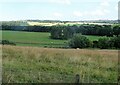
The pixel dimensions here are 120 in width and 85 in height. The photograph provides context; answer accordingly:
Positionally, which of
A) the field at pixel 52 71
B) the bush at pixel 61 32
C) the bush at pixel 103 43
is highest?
the bush at pixel 61 32

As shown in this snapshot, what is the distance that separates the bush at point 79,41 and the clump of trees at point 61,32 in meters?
1.13

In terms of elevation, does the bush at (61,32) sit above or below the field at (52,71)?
above

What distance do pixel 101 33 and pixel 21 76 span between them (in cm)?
2985

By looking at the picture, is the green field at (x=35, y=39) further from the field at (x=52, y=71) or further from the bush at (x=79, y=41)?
the field at (x=52, y=71)

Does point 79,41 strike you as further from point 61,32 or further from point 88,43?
point 61,32

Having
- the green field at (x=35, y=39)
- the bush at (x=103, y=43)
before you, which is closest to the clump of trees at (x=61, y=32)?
the green field at (x=35, y=39)

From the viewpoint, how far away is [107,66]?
986 cm

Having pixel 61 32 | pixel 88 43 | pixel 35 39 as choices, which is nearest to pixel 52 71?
pixel 35 39

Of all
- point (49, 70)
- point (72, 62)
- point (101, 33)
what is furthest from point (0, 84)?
point (101, 33)

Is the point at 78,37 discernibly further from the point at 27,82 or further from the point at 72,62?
the point at 27,82

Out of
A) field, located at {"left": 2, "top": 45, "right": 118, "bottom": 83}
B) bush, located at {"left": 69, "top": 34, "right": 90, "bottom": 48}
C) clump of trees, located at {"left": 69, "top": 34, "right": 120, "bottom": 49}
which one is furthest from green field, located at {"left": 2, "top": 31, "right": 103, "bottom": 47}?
field, located at {"left": 2, "top": 45, "right": 118, "bottom": 83}

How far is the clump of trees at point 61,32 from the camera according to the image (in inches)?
1409

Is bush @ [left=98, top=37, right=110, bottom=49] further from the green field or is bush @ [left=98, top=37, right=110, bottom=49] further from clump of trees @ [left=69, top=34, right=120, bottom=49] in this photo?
the green field

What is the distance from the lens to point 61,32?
38281 millimetres
